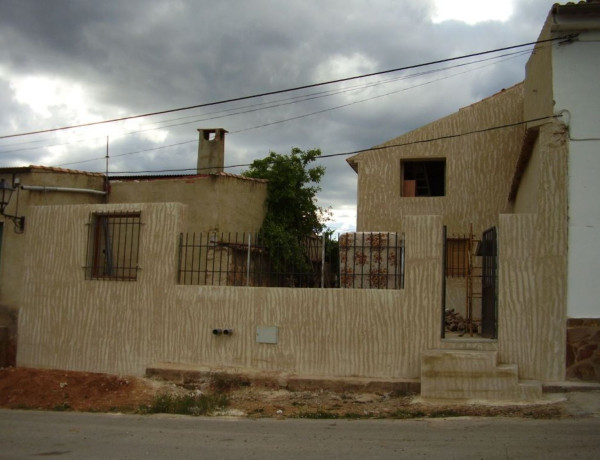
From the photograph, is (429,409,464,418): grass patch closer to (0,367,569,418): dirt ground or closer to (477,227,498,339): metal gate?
(0,367,569,418): dirt ground

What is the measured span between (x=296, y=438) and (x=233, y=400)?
8.27ft

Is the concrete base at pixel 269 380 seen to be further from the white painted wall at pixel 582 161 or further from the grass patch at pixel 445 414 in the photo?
the white painted wall at pixel 582 161

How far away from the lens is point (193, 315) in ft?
35.6

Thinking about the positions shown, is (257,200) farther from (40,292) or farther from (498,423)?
(498,423)

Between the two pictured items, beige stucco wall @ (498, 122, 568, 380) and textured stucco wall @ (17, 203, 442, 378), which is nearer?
beige stucco wall @ (498, 122, 568, 380)

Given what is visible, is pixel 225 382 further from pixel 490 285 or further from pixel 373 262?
pixel 490 285

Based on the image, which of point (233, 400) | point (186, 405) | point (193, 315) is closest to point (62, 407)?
point (186, 405)

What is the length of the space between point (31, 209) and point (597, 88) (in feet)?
34.6

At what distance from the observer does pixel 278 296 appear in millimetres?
10484

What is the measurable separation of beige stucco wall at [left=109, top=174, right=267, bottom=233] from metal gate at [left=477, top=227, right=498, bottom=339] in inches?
278

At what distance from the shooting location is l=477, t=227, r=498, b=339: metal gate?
32.1 feet

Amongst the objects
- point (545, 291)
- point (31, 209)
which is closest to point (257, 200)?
point (31, 209)

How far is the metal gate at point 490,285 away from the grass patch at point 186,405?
4420mm

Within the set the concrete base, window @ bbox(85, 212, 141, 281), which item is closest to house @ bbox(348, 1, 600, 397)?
Answer: the concrete base
